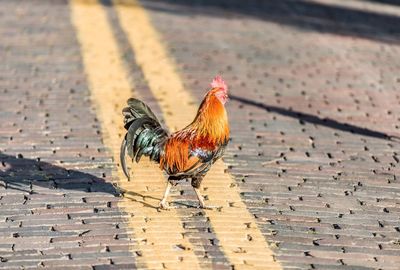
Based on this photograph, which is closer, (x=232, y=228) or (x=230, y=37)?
(x=232, y=228)

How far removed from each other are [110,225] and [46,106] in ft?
12.8

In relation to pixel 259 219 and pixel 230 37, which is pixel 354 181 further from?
pixel 230 37

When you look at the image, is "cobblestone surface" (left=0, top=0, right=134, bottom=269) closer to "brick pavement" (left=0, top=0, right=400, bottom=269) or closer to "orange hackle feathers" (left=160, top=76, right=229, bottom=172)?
"brick pavement" (left=0, top=0, right=400, bottom=269)

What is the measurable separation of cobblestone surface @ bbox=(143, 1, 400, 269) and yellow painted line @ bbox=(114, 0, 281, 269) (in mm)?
112

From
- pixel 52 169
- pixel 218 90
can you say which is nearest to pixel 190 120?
pixel 52 169

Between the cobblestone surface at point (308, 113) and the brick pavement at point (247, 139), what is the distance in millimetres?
22

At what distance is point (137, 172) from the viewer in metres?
8.98

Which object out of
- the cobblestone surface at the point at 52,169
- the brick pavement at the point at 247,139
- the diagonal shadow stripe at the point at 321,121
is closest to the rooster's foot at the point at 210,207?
the brick pavement at the point at 247,139

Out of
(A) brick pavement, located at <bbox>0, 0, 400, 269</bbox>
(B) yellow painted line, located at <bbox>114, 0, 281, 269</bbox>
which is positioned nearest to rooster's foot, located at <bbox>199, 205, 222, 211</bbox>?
(B) yellow painted line, located at <bbox>114, 0, 281, 269</bbox>

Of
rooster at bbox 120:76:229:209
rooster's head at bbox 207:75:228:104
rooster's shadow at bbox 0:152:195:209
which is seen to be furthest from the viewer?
rooster's shadow at bbox 0:152:195:209

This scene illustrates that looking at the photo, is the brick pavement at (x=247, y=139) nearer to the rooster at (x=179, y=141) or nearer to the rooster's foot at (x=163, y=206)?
the rooster's foot at (x=163, y=206)

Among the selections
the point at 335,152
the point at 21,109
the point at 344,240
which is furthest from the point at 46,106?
the point at 344,240

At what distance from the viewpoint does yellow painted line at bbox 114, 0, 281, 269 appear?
7117mm

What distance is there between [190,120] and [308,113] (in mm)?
1477
